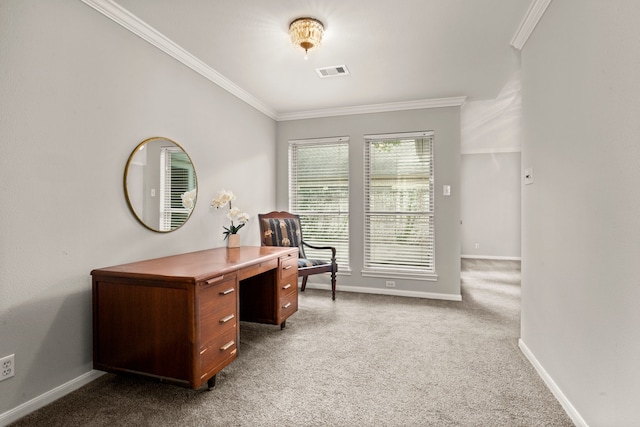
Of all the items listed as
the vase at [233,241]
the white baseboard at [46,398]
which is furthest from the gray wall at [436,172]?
the white baseboard at [46,398]

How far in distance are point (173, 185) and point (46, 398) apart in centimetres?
163

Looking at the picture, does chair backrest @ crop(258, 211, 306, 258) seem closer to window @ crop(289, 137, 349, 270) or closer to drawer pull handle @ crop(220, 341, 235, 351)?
window @ crop(289, 137, 349, 270)

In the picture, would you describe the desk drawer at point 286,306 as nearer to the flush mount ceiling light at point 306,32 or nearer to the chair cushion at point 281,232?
the chair cushion at point 281,232

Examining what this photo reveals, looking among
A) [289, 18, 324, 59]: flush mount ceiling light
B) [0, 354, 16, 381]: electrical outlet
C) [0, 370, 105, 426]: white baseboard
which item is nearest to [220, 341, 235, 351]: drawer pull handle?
[0, 370, 105, 426]: white baseboard

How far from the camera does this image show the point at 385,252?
4477mm

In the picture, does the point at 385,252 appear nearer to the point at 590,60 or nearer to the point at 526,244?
the point at 526,244

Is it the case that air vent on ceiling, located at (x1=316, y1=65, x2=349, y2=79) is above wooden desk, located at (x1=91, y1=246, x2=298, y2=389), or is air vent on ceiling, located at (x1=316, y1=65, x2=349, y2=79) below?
above

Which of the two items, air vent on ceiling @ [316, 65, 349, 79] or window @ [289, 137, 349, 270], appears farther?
window @ [289, 137, 349, 270]

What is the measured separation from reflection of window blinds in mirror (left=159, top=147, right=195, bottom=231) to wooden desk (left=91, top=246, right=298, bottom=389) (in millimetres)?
567

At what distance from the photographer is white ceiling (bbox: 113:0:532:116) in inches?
89.9

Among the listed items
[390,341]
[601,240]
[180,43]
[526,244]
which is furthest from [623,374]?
[180,43]

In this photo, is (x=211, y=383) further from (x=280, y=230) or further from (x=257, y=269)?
(x=280, y=230)

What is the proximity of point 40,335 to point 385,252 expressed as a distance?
141 inches

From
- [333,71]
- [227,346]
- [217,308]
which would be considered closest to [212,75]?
[333,71]
